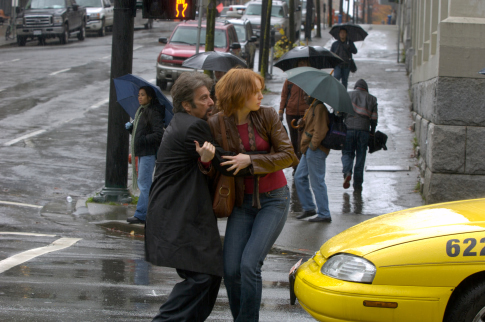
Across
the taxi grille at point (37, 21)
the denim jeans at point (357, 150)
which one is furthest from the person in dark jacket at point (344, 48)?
the taxi grille at point (37, 21)

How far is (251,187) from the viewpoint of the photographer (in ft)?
13.5

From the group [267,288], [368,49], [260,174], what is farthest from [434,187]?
[368,49]

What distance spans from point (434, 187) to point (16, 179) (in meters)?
6.54

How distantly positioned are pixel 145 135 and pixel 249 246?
4.12 metres

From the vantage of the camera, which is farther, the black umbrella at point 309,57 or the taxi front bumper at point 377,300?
the black umbrella at point 309,57

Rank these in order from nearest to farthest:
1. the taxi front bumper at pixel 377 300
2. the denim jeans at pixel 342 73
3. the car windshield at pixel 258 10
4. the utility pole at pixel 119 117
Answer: the taxi front bumper at pixel 377 300 < the utility pole at pixel 119 117 < the denim jeans at pixel 342 73 < the car windshield at pixel 258 10

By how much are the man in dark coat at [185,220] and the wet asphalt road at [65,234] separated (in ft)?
3.08

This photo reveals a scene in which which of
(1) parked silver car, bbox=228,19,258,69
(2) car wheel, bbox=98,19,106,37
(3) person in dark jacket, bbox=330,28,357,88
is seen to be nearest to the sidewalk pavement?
(3) person in dark jacket, bbox=330,28,357,88

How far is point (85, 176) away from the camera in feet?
36.3

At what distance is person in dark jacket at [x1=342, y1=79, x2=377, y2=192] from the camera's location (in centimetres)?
991

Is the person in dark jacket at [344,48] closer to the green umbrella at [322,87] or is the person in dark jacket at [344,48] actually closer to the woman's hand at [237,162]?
the green umbrella at [322,87]

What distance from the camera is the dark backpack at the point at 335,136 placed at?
800 centimetres

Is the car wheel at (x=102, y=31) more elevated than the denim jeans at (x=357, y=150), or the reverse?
the car wheel at (x=102, y=31)

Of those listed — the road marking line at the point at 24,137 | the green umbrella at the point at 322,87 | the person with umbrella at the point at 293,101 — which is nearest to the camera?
the green umbrella at the point at 322,87
